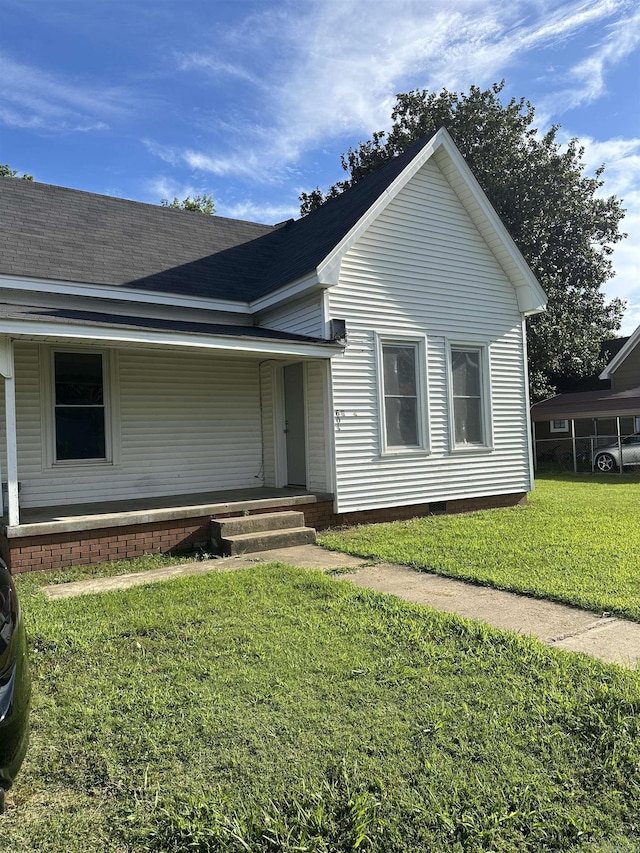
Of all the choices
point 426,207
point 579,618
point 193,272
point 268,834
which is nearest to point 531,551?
point 579,618

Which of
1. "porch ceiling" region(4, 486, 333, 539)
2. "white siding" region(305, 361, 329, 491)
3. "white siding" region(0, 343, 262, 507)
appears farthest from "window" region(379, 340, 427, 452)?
"white siding" region(0, 343, 262, 507)

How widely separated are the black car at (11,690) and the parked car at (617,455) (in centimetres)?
1812

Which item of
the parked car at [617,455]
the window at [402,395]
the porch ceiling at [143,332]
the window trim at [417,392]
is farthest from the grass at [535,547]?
the parked car at [617,455]

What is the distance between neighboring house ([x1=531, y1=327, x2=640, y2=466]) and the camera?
18.5 metres

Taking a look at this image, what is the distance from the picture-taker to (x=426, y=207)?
10.1 m

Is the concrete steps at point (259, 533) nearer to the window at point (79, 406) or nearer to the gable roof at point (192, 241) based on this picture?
the window at point (79, 406)

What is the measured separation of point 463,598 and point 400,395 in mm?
4972

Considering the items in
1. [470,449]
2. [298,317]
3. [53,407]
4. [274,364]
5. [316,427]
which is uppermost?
[298,317]

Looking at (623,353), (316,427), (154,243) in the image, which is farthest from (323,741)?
(623,353)

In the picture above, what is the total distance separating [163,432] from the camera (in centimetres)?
909

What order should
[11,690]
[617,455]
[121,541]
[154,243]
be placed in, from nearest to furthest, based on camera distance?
[11,690]
[121,541]
[154,243]
[617,455]

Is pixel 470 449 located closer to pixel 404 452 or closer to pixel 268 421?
pixel 404 452

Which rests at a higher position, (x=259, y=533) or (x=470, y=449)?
(x=470, y=449)

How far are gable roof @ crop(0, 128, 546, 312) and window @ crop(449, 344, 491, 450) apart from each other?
1748 millimetres
